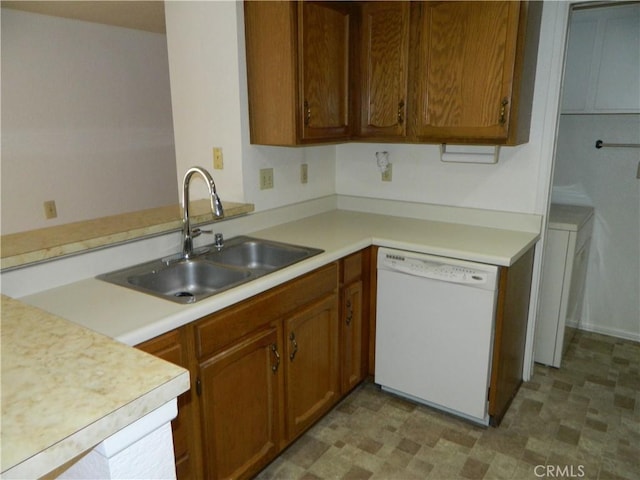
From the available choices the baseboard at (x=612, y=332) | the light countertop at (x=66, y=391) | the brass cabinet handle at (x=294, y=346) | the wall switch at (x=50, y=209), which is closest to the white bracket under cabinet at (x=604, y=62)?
the baseboard at (x=612, y=332)

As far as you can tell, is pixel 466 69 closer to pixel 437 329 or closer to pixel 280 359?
pixel 437 329

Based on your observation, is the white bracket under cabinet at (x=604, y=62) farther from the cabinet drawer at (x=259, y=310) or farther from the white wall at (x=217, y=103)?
the cabinet drawer at (x=259, y=310)

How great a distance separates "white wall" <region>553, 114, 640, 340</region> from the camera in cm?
289

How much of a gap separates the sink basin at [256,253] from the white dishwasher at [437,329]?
1.49 ft

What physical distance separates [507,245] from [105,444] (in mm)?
1887

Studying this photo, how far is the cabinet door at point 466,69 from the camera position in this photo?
2.04 m

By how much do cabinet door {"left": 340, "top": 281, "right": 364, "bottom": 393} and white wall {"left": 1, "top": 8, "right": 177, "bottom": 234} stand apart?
2416mm

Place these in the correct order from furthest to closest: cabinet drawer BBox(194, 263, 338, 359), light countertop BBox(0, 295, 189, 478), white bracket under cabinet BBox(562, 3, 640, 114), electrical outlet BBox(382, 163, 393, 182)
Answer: electrical outlet BBox(382, 163, 393, 182) → white bracket under cabinet BBox(562, 3, 640, 114) → cabinet drawer BBox(194, 263, 338, 359) → light countertop BBox(0, 295, 189, 478)

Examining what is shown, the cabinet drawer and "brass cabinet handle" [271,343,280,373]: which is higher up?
the cabinet drawer

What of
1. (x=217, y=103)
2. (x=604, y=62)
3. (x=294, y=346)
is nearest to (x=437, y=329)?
(x=294, y=346)

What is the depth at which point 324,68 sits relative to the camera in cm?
228

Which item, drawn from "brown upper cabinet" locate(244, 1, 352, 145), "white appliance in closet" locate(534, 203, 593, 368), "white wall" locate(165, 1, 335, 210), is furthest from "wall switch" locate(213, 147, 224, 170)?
"white appliance in closet" locate(534, 203, 593, 368)

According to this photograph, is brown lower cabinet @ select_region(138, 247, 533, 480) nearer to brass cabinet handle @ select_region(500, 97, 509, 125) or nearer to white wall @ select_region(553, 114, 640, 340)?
brass cabinet handle @ select_region(500, 97, 509, 125)

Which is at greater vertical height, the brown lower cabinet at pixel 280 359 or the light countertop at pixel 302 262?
the light countertop at pixel 302 262
